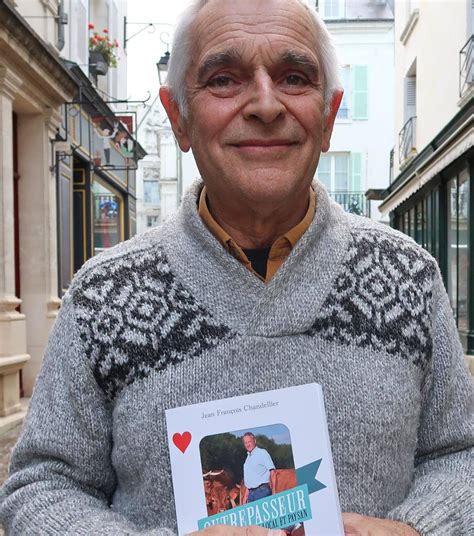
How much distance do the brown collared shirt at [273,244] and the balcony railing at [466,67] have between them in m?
9.04

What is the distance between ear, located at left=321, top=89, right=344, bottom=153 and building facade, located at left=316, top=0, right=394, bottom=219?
22.3 meters

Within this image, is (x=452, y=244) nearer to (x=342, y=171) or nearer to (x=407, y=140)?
(x=407, y=140)

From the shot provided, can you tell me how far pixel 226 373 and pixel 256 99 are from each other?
585mm

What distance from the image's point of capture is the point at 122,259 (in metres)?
1.71

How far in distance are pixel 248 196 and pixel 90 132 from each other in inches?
407

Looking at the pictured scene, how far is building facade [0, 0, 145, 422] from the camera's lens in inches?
286

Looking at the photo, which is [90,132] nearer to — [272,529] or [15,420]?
[15,420]

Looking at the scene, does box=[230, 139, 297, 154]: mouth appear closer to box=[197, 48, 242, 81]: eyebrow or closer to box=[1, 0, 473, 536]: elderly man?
box=[1, 0, 473, 536]: elderly man

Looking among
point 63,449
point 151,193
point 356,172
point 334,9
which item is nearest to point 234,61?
point 63,449

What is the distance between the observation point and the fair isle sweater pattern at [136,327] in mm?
1596

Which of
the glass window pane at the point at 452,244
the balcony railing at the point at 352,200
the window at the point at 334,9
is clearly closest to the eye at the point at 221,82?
the glass window pane at the point at 452,244

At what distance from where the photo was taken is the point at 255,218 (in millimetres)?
1707

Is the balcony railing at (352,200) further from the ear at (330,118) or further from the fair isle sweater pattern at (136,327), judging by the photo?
the fair isle sweater pattern at (136,327)

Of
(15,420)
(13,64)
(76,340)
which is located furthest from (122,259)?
(13,64)
